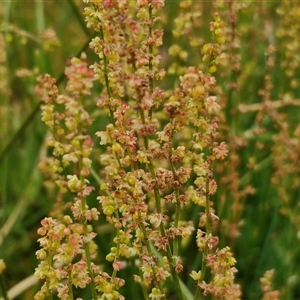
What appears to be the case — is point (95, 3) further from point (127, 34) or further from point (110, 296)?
point (110, 296)

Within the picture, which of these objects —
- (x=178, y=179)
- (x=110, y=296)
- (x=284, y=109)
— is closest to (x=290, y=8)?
(x=284, y=109)

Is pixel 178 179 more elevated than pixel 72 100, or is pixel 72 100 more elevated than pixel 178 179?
pixel 72 100

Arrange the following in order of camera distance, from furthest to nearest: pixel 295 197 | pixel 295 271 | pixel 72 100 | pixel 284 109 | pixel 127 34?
pixel 284 109 → pixel 295 197 → pixel 295 271 → pixel 127 34 → pixel 72 100

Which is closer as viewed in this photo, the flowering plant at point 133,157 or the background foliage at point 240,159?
the flowering plant at point 133,157

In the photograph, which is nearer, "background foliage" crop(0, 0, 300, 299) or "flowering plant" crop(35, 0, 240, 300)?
"flowering plant" crop(35, 0, 240, 300)

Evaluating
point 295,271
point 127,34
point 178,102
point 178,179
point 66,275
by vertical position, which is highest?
point 127,34

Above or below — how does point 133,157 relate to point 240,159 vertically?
above

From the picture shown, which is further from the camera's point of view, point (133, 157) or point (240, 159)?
point (240, 159)

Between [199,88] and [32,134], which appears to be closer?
[199,88]
